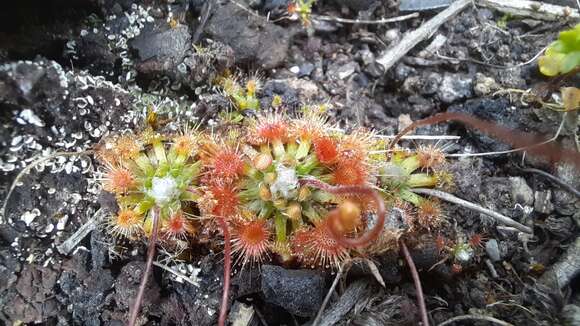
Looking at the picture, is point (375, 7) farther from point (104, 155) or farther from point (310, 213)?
point (104, 155)

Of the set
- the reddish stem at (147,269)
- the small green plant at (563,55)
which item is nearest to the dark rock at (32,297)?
the reddish stem at (147,269)

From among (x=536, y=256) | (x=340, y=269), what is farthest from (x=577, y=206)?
(x=340, y=269)

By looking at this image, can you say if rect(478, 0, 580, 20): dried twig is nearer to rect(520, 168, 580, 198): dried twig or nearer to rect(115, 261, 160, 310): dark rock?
rect(520, 168, 580, 198): dried twig

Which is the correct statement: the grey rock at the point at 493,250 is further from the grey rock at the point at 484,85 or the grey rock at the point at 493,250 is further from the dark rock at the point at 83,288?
the dark rock at the point at 83,288

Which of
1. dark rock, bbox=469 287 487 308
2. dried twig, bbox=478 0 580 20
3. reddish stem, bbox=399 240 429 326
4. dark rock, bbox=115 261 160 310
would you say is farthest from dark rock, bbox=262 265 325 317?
dried twig, bbox=478 0 580 20

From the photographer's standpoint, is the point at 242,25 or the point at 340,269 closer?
the point at 340,269

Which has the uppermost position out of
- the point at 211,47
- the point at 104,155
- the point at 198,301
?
the point at 211,47

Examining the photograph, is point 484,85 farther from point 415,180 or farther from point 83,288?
point 83,288

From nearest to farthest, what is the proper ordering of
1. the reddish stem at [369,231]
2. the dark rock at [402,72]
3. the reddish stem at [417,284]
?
the reddish stem at [369,231] < the reddish stem at [417,284] < the dark rock at [402,72]
